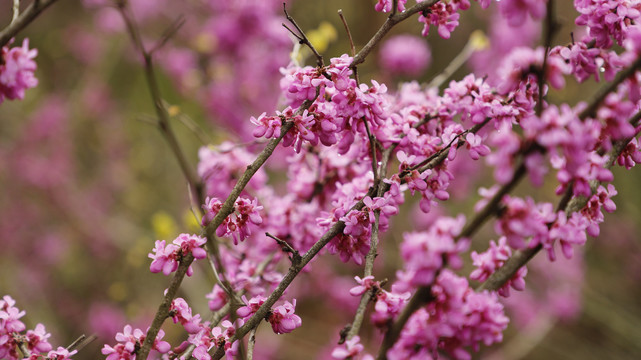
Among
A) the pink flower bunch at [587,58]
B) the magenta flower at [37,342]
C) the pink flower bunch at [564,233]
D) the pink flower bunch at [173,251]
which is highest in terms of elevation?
the pink flower bunch at [587,58]

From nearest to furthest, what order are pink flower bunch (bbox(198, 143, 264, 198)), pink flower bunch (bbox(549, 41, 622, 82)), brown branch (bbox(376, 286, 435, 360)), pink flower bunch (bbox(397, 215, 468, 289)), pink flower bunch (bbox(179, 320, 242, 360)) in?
pink flower bunch (bbox(397, 215, 468, 289))
brown branch (bbox(376, 286, 435, 360))
pink flower bunch (bbox(179, 320, 242, 360))
pink flower bunch (bbox(549, 41, 622, 82))
pink flower bunch (bbox(198, 143, 264, 198))

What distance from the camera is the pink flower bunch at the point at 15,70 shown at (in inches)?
65.7

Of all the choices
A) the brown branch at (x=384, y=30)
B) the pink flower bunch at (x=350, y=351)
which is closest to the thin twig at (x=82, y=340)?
the pink flower bunch at (x=350, y=351)

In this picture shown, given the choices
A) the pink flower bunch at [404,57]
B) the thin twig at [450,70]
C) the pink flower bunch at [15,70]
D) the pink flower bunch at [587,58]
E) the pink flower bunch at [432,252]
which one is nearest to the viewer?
the pink flower bunch at [432,252]

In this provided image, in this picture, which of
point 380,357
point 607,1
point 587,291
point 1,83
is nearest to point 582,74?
point 607,1

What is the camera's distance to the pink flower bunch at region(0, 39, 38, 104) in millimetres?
1668

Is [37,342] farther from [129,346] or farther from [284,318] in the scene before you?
[284,318]

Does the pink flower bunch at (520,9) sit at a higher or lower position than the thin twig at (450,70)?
lower

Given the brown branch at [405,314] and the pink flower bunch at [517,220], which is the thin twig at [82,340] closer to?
the brown branch at [405,314]

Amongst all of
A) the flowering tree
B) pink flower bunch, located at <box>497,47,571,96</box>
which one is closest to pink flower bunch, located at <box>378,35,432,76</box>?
the flowering tree

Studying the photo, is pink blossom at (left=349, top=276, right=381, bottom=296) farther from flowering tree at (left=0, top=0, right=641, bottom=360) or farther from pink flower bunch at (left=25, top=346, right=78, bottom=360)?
pink flower bunch at (left=25, top=346, right=78, bottom=360)

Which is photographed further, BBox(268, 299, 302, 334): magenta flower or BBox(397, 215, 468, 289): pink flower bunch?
BBox(268, 299, 302, 334): magenta flower

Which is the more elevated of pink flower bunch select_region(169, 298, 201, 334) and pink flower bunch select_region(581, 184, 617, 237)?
pink flower bunch select_region(581, 184, 617, 237)

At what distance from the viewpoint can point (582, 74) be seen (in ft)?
5.20
